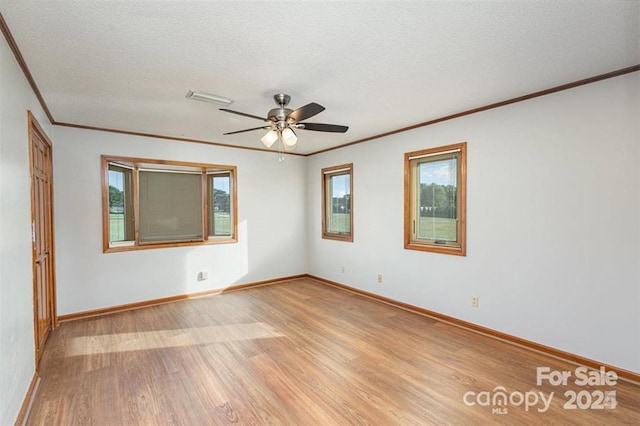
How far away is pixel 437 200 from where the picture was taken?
13.6 ft

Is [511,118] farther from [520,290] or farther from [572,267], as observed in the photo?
[520,290]

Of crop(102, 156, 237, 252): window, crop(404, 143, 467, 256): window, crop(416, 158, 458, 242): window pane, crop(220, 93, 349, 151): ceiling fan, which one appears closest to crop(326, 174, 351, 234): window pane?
crop(404, 143, 467, 256): window

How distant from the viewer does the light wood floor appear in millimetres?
2195

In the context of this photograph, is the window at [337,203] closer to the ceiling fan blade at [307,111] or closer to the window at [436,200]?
the window at [436,200]

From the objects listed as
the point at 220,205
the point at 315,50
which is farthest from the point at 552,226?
the point at 220,205

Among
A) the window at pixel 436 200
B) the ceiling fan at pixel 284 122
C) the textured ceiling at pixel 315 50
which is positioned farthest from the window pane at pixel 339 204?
the ceiling fan at pixel 284 122

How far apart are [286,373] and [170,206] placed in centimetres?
342

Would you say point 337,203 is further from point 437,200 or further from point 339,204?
point 437,200

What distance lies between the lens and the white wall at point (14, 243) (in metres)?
1.84

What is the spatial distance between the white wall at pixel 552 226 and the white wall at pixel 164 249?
105 inches

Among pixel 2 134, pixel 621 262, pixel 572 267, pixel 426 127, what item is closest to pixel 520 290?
pixel 572 267

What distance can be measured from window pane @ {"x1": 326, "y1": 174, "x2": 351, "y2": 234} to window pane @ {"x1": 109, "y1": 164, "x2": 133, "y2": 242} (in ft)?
10.9

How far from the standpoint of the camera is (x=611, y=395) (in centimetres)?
239

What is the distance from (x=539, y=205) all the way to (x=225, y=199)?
4559 mm
